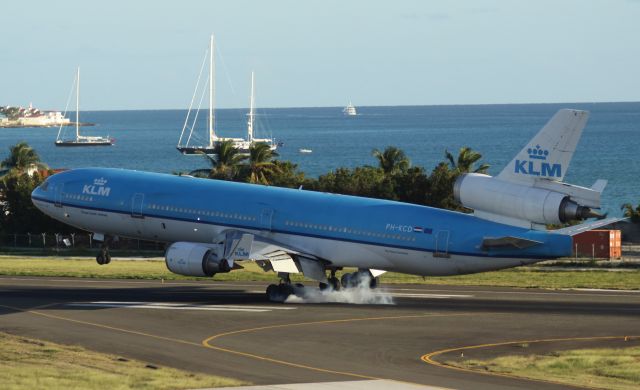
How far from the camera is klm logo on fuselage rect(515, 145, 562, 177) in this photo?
44.0 metres

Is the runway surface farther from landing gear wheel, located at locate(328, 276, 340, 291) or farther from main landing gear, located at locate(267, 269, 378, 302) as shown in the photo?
landing gear wheel, located at locate(328, 276, 340, 291)

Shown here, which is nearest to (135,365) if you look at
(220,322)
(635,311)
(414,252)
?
(220,322)

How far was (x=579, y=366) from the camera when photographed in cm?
3388

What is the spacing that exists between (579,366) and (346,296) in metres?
19.0

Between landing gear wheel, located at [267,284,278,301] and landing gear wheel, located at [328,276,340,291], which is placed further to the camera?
landing gear wheel, located at [328,276,340,291]

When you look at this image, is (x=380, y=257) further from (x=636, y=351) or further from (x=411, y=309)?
(x=636, y=351)

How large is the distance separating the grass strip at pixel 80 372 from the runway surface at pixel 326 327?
3.82 feet

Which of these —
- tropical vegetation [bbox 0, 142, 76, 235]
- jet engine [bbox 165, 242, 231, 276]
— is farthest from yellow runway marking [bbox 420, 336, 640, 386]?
tropical vegetation [bbox 0, 142, 76, 235]

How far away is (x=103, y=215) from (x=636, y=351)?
29145 mm

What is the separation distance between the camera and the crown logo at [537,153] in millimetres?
44344

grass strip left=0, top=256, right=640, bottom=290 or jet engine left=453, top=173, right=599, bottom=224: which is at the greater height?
jet engine left=453, top=173, right=599, bottom=224

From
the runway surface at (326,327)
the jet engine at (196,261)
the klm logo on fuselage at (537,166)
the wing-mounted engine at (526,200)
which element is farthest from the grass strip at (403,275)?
the klm logo on fuselage at (537,166)

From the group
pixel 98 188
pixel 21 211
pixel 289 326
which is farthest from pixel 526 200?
pixel 21 211

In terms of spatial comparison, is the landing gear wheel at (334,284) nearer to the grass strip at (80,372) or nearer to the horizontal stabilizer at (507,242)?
the horizontal stabilizer at (507,242)
